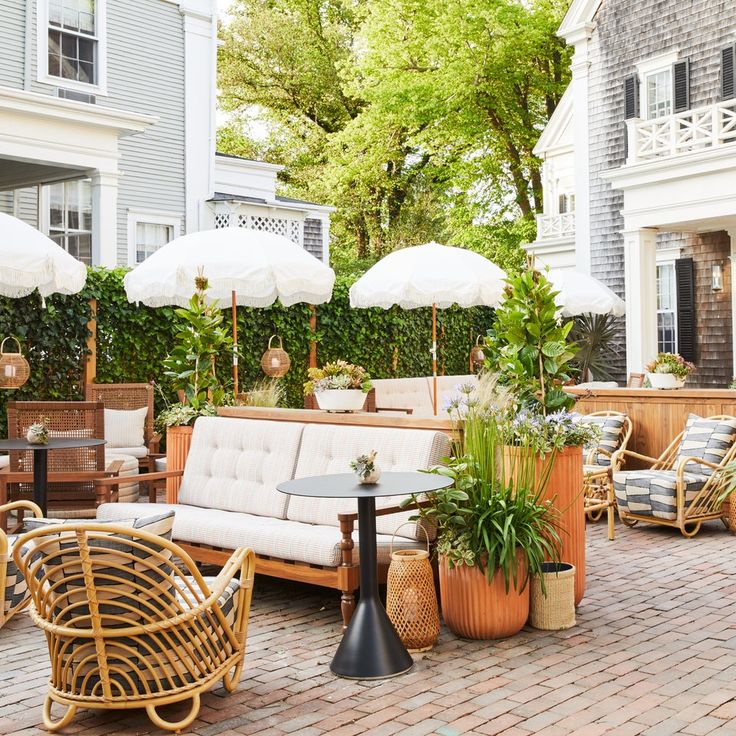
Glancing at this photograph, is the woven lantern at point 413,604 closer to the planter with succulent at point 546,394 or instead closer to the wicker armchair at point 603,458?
the planter with succulent at point 546,394

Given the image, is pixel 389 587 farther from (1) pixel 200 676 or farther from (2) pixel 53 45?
(2) pixel 53 45

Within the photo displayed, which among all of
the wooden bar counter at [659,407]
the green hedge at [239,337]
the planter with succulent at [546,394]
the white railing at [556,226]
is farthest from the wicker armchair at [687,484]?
A: the white railing at [556,226]

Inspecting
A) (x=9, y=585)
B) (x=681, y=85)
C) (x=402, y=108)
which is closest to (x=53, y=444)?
(x=9, y=585)

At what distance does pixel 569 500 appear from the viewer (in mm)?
5891

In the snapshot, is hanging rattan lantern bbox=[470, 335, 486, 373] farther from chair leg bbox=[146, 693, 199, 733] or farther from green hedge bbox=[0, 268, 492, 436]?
chair leg bbox=[146, 693, 199, 733]

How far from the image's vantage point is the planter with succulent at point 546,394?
5824 millimetres

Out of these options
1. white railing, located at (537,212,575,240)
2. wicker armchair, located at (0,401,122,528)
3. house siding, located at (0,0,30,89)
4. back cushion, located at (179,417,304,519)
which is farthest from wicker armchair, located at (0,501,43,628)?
white railing, located at (537,212,575,240)

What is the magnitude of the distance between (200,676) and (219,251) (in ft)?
19.5

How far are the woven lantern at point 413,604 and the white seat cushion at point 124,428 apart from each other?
6.18 meters

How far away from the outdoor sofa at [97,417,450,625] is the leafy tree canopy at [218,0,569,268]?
1997 centimetres

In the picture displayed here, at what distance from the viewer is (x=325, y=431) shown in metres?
6.67

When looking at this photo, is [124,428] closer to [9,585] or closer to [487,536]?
[9,585]

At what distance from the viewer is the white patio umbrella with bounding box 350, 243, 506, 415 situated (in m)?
11.1

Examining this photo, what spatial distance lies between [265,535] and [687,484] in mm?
4028
